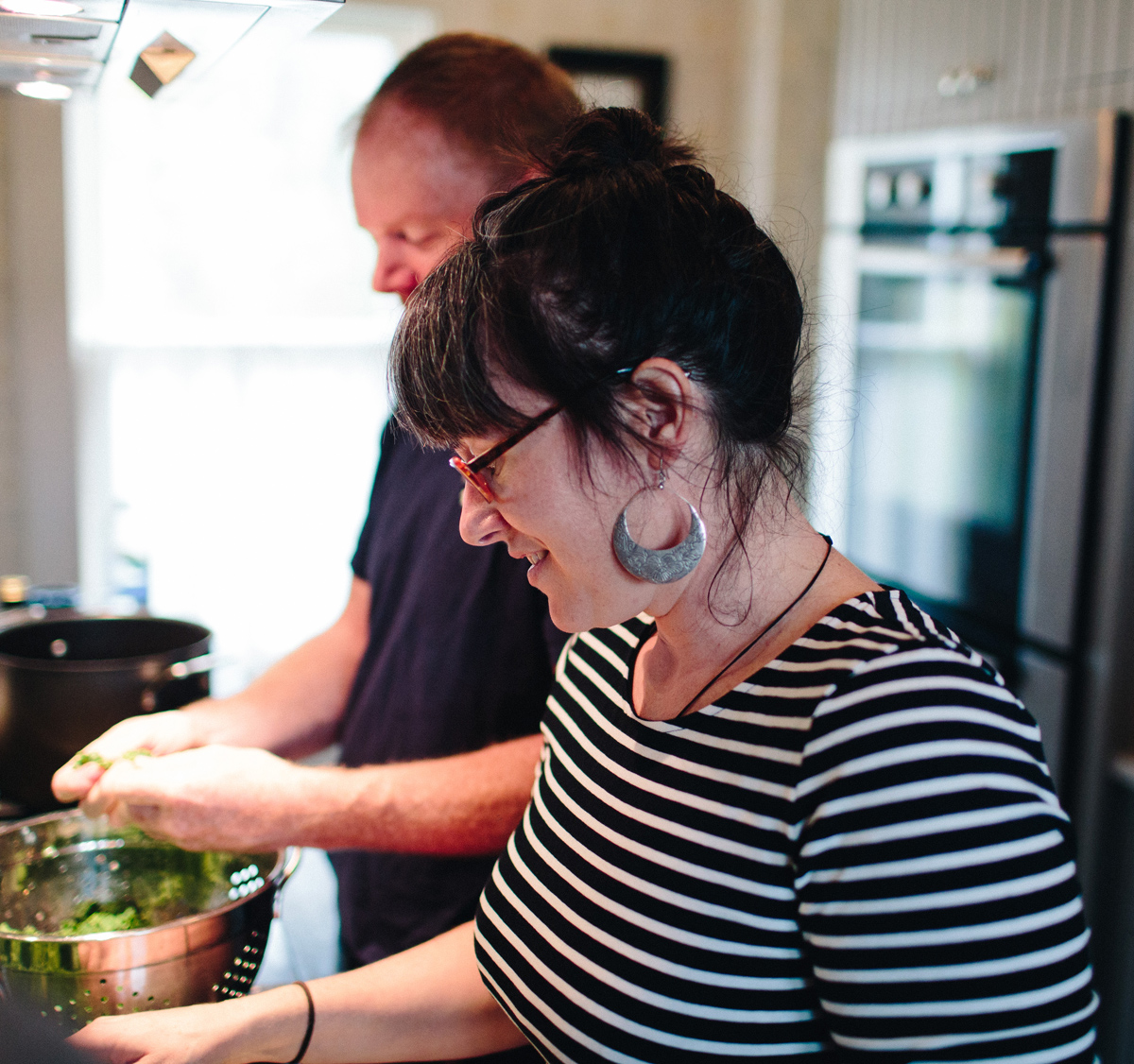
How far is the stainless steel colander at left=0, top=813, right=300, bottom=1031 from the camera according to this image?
78cm

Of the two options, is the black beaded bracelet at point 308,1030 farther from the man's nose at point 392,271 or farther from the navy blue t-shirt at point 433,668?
the man's nose at point 392,271

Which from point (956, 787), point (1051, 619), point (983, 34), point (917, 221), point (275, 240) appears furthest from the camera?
point (275, 240)

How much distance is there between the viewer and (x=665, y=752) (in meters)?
0.76

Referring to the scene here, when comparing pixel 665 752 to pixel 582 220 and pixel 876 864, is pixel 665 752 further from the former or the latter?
pixel 582 220

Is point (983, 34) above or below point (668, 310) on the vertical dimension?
above

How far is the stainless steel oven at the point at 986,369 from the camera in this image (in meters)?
1.74

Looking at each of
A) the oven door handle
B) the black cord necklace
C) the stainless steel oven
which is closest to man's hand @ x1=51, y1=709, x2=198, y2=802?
the black cord necklace

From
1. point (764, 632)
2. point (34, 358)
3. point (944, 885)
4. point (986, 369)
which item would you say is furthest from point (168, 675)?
point (34, 358)

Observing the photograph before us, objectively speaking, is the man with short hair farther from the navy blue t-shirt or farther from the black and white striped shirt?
the black and white striped shirt

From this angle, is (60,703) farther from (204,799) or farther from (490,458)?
(490,458)

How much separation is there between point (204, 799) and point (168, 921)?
3.9 inches

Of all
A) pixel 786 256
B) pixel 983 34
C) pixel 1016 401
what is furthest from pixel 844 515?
pixel 786 256

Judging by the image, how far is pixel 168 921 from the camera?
89 cm

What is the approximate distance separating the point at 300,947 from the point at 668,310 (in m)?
1.31
